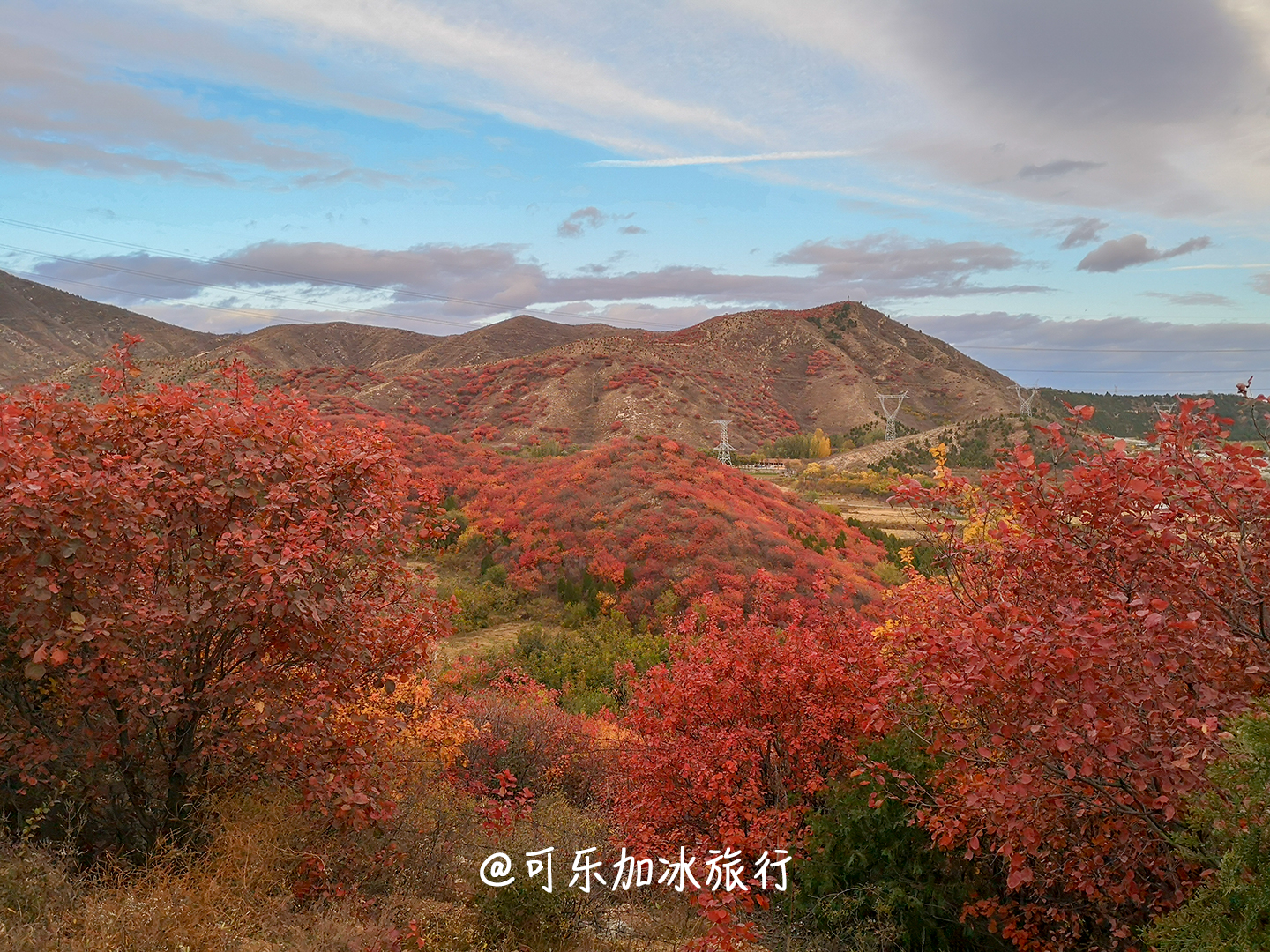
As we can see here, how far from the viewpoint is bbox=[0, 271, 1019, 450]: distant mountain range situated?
60.5m

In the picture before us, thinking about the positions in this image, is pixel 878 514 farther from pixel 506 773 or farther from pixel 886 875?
pixel 506 773

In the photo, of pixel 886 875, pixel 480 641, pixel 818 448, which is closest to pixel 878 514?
pixel 818 448

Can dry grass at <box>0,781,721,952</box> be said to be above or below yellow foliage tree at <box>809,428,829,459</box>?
below

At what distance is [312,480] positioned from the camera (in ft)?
18.5

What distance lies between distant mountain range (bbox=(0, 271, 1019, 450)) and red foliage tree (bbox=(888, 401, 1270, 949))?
39.9 meters

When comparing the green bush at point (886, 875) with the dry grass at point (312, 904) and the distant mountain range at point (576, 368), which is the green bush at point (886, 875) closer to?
the dry grass at point (312, 904)

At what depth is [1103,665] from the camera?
170 inches

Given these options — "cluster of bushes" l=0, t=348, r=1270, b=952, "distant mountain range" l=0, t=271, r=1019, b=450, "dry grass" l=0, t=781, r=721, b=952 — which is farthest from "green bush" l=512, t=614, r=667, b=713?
"distant mountain range" l=0, t=271, r=1019, b=450

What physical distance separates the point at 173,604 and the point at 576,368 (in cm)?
6462

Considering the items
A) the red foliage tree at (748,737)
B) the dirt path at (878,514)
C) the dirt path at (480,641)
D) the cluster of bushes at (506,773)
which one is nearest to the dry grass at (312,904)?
the cluster of bushes at (506,773)

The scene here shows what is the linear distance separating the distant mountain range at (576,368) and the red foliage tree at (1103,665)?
1569 inches

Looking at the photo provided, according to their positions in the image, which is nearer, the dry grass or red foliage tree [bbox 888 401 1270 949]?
red foliage tree [bbox 888 401 1270 949]

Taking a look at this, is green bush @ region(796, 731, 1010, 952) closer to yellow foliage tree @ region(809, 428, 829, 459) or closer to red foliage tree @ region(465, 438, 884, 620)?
red foliage tree @ region(465, 438, 884, 620)

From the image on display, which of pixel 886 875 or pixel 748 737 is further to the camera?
pixel 748 737
